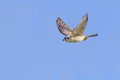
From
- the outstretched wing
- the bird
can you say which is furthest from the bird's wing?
the outstretched wing

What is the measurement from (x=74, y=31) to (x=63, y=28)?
315 cm

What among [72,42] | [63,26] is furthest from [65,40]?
[63,26]

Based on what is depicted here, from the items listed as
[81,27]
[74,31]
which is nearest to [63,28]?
[74,31]

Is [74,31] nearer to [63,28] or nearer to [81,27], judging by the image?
[81,27]

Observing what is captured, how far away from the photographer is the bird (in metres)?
21.7

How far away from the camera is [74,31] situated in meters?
23.6

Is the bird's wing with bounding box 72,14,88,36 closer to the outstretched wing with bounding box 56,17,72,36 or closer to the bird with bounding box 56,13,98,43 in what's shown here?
the bird with bounding box 56,13,98,43

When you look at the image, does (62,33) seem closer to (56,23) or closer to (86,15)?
(56,23)

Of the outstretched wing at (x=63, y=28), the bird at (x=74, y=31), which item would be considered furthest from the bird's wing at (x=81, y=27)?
the outstretched wing at (x=63, y=28)

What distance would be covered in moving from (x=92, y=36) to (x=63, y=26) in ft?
14.7

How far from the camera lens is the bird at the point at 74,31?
71.1 feet

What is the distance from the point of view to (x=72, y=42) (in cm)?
2422

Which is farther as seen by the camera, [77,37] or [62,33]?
[62,33]

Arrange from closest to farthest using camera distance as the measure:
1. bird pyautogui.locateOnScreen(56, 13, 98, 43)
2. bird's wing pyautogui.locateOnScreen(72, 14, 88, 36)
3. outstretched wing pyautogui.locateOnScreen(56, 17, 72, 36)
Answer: bird's wing pyautogui.locateOnScreen(72, 14, 88, 36) → bird pyautogui.locateOnScreen(56, 13, 98, 43) → outstretched wing pyautogui.locateOnScreen(56, 17, 72, 36)
